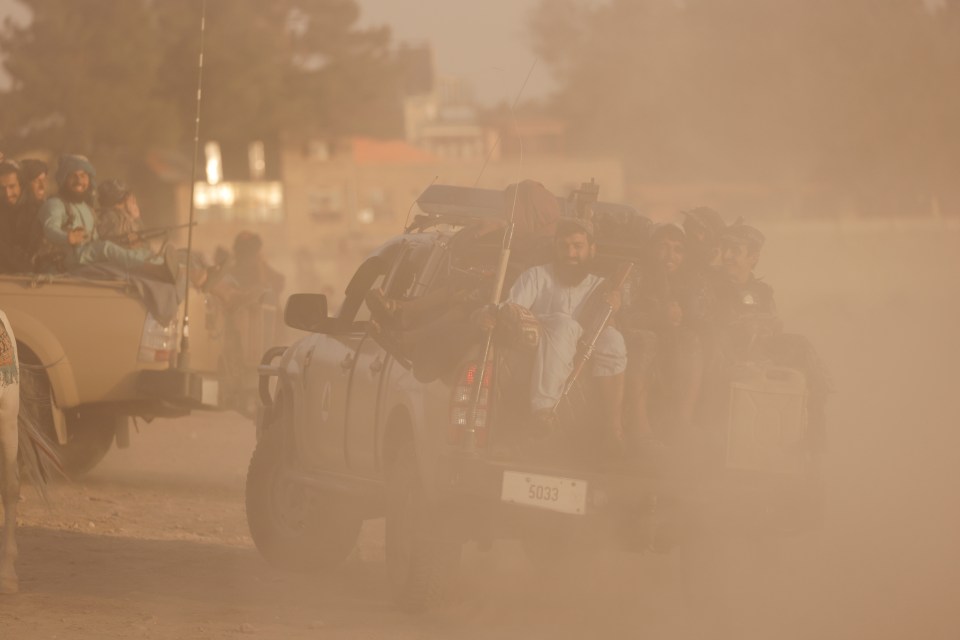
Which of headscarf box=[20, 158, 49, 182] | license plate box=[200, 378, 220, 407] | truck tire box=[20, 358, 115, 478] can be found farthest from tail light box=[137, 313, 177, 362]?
headscarf box=[20, 158, 49, 182]

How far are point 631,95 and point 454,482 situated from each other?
97311 mm

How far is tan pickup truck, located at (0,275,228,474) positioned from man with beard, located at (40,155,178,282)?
0.91 feet

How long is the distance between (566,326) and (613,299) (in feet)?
1.15

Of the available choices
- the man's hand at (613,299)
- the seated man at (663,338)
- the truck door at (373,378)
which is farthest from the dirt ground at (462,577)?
the man's hand at (613,299)

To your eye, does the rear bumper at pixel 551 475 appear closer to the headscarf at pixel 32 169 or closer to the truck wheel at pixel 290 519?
the truck wheel at pixel 290 519

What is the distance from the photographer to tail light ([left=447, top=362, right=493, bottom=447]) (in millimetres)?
8656

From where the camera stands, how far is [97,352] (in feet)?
47.2

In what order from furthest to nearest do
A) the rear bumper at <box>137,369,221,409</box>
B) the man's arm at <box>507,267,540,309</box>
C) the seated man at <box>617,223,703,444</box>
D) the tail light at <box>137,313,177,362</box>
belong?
the tail light at <box>137,313,177,362</box> < the rear bumper at <box>137,369,221,409</box> < the man's arm at <box>507,267,540,309</box> < the seated man at <box>617,223,703,444</box>

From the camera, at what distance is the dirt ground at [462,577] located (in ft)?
30.2

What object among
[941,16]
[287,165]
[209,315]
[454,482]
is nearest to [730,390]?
[454,482]

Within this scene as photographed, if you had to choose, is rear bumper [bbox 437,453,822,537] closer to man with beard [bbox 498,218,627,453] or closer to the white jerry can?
the white jerry can

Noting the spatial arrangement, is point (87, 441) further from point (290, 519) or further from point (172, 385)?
point (290, 519)

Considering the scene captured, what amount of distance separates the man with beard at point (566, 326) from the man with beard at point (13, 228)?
662 cm

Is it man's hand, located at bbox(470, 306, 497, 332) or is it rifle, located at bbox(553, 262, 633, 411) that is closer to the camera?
man's hand, located at bbox(470, 306, 497, 332)
